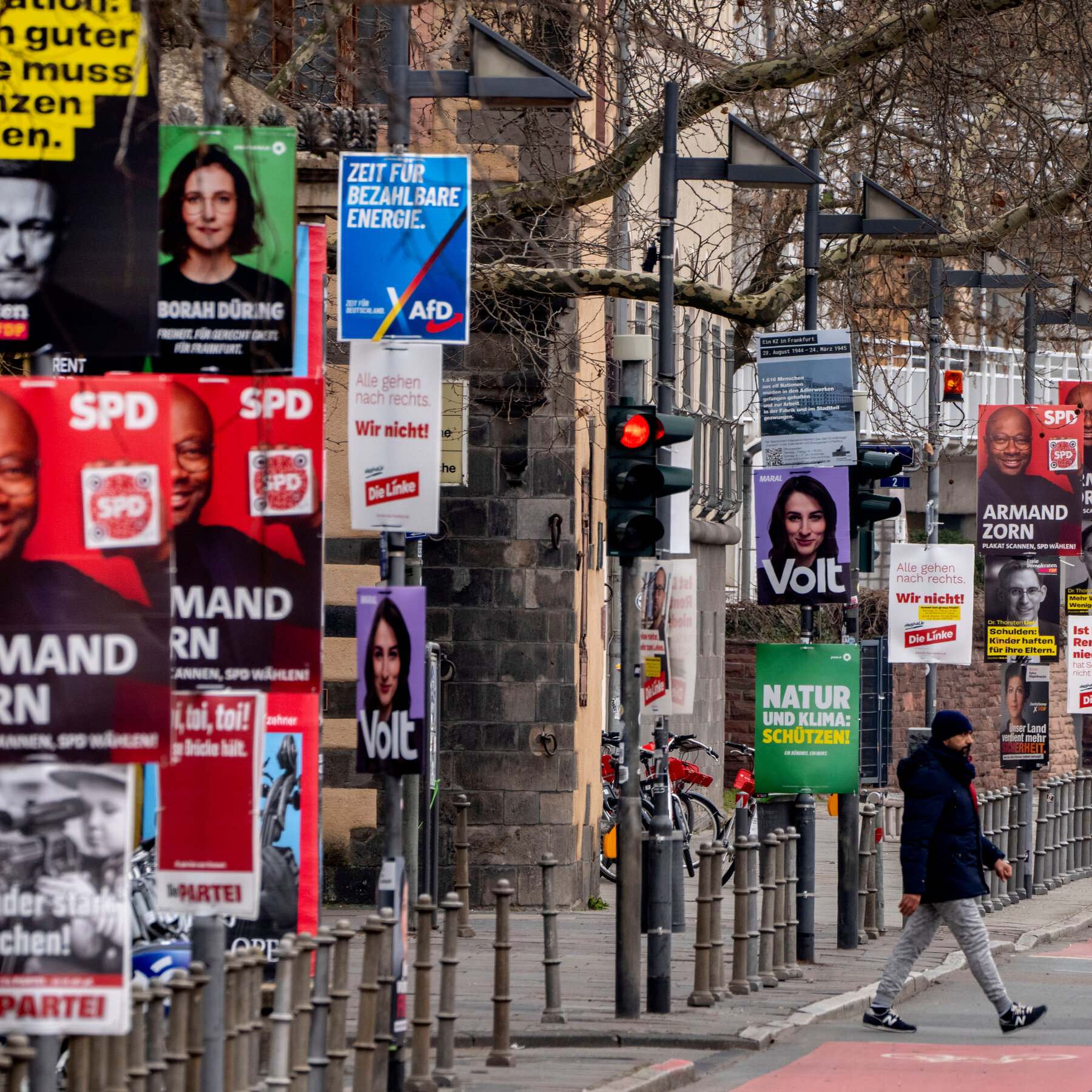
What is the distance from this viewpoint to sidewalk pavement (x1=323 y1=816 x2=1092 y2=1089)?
11.1 m

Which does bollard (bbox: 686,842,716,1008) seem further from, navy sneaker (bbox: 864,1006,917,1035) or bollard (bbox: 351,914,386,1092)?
bollard (bbox: 351,914,386,1092)

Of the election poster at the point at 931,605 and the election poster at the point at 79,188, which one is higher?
the election poster at the point at 79,188

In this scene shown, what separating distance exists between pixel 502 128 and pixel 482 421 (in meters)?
2.36

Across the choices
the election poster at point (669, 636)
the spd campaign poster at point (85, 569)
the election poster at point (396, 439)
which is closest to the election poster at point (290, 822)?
the election poster at point (396, 439)

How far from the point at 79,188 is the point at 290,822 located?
451cm

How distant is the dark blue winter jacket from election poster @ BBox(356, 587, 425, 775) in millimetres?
3835

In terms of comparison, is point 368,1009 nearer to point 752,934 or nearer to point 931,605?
point 752,934

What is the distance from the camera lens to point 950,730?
39.9 ft

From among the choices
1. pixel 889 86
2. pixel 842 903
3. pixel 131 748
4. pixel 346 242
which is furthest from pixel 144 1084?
pixel 889 86

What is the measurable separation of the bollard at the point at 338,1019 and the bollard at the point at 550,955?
112 inches

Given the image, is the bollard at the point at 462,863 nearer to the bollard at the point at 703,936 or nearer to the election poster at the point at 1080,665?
the bollard at the point at 703,936

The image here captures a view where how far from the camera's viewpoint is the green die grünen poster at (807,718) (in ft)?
49.2

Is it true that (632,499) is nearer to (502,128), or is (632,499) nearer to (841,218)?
(841,218)

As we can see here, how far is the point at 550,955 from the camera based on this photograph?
11266 mm
